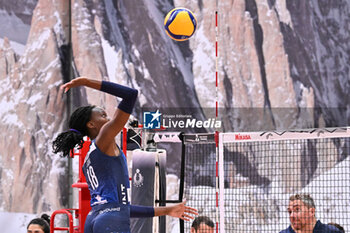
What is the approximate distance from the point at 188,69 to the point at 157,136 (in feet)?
10.7

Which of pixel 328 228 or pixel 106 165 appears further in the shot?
pixel 328 228

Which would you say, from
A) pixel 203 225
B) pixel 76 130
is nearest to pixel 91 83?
pixel 76 130

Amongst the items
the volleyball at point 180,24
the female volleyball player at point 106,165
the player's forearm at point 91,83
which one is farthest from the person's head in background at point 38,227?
the player's forearm at point 91,83

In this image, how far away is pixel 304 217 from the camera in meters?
5.63

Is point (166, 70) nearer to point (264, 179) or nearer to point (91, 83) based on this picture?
point (264, 179)

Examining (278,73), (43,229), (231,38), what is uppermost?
(231,38)

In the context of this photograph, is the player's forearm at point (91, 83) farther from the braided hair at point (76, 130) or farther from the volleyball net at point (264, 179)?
the volleyball net at point (264, 179)

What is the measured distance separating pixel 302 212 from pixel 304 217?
0.06m

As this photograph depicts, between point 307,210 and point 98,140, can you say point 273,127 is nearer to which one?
point 307,210

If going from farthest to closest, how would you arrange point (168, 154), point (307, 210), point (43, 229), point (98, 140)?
point (168, 154) < point (43, 229) < point (307, 210) < point (98, 140)

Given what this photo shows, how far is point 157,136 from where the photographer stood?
6.20 meters

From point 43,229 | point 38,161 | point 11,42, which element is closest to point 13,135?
point 38,161

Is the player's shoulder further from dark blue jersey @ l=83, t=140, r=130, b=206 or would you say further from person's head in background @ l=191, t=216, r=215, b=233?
dark blue jersey @ l=83, t=140, r=130, b=206

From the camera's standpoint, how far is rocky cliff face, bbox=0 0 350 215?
9141mm
